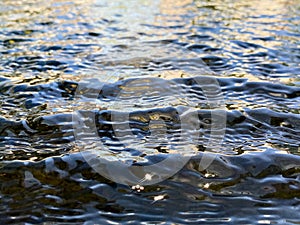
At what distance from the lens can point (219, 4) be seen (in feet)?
29.4

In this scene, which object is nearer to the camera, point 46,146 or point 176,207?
point 176,207

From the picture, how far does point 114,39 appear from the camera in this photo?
22.2ft

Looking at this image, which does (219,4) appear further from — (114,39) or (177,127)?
(177,127)

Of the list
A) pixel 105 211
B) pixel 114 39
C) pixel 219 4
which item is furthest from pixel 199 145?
pixel 219 4

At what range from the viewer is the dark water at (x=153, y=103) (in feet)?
8.96

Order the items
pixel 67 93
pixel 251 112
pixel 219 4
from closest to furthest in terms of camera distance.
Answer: pixel 251 112 → pixel 67 93 → pixel 219 4

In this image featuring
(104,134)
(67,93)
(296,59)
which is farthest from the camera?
(296,59)

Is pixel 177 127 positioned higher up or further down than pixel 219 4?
further down

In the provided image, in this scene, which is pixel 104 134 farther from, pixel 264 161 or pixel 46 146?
pixel 264 161

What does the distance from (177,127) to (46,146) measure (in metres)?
1.12

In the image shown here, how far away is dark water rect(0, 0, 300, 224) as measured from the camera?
273cm

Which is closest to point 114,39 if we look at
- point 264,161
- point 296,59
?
point 296,59

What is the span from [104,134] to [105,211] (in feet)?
3.65

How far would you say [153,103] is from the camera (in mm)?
4355
